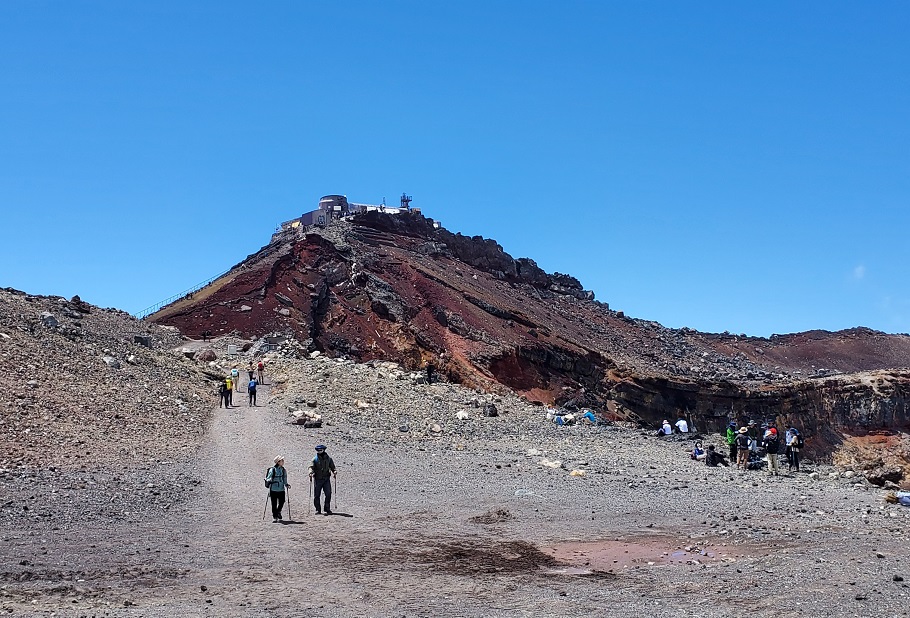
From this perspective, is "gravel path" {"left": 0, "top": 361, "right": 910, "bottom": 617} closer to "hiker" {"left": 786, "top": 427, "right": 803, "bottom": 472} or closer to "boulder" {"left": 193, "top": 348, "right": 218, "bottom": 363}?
"hiker" {"left": 786, "top": 427, "right": 803, "bottom": 472}

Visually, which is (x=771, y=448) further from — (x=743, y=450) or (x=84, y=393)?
(x=84, y=393)

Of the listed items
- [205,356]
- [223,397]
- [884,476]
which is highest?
[205,356]

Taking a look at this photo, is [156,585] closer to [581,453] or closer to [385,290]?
[581,453]

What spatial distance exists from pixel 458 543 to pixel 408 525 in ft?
5.07

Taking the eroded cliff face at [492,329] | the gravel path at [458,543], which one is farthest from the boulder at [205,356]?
the gravel path at [458,543]

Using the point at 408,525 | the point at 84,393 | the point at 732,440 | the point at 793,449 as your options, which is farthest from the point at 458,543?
the point at 84,393

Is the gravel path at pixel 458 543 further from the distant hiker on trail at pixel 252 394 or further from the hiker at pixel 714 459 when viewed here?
the distant hiker on trail at pixel 252 394

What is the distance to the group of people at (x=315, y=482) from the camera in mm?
14039

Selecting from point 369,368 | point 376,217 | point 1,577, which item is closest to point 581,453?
point 369,368

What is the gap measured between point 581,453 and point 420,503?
8810mm

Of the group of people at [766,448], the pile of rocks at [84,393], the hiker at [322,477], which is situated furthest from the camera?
the group of people at [766,448]

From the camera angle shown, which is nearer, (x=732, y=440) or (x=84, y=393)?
(x=732, y=440)

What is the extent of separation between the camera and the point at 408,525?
14188mm

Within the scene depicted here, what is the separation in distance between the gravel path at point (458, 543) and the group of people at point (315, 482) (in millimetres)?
310
